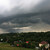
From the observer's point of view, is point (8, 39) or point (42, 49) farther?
point (8, 39)

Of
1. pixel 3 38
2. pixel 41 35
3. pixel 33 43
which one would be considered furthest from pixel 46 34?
pixel 3 38

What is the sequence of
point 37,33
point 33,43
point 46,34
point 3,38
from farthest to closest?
point 3,38 < point 37,33 < point 46,34 < point 33,43

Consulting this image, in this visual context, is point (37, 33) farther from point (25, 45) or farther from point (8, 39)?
point (8, 39)

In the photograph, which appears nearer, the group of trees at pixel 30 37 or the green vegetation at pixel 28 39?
the green vegetation at pixel 28 39

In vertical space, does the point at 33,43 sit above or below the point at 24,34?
below

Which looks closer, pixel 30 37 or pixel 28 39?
pixel 28 39

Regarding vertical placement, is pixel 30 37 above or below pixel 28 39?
above

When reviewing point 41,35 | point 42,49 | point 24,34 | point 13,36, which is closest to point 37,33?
point 41,35

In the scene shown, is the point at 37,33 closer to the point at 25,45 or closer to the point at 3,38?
the point at 25,45

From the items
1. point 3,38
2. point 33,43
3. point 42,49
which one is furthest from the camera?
point 3,38

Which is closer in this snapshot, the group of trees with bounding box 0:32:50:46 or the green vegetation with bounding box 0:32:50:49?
the green vegetation with bounding box 0:32:50:49
